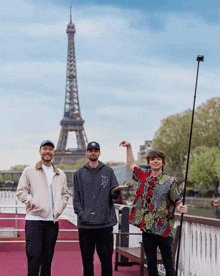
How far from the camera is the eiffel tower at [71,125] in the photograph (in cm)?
10938

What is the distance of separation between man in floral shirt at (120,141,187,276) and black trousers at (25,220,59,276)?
2.81ft

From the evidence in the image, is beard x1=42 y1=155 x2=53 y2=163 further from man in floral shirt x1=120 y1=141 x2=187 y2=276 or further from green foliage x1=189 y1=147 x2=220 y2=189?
green foliage x1=189 y1=147 x2=220 y2=189

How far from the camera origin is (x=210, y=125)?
6294cm

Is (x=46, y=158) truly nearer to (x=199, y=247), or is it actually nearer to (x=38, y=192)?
(x=38, y=192)

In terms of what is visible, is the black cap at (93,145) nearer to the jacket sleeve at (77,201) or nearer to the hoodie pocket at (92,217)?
the jacket sleeve at (77,201)

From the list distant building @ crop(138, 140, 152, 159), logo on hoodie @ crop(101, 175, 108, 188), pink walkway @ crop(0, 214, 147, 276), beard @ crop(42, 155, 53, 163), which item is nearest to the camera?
logo on hoodie @ crop(101, 175, 108, 188)

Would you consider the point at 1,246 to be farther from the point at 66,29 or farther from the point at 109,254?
the point at 66,29

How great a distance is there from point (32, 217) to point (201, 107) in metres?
60.2

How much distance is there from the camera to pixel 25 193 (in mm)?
5535

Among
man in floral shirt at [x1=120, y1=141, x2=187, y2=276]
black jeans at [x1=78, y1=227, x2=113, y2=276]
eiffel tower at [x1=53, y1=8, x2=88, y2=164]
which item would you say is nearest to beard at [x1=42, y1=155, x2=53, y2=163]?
black jeans at [x1=78, y1=227, x2=113, y2=276]

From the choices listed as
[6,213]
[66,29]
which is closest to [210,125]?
[6,213]

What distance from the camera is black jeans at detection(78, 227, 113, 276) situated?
552cm

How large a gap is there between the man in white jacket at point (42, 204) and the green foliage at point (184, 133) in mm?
57413

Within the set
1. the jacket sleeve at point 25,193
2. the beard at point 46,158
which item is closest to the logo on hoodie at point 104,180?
the beard at point 46,158
